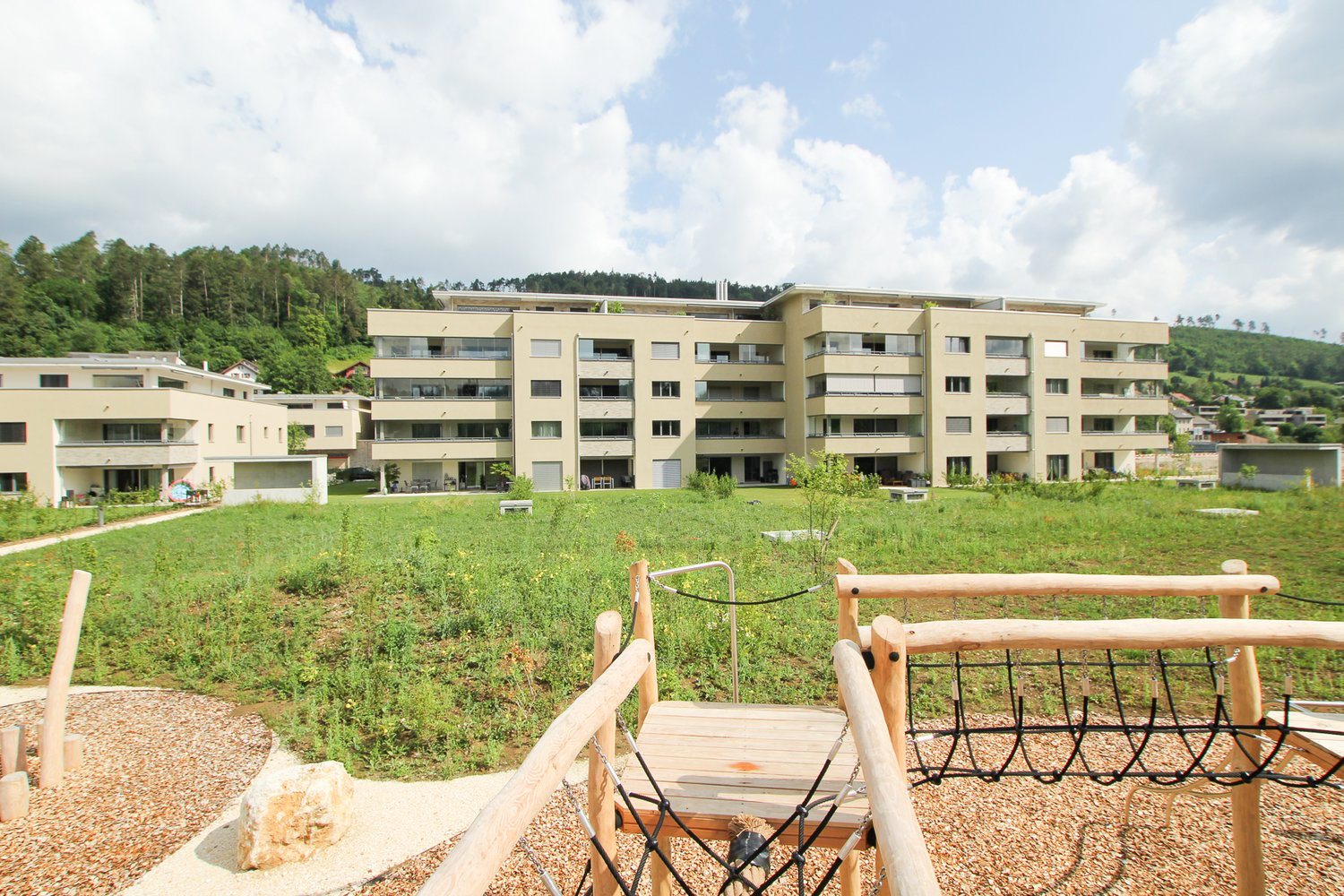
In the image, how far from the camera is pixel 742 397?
4428 centimetres

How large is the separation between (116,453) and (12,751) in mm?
35535

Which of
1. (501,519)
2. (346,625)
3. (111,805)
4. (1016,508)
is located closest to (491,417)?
(501,519)

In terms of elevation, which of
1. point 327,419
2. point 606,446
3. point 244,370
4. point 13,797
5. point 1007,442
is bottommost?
point 13,797

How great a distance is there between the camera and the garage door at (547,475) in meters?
39.1

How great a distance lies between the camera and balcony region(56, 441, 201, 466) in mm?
31219

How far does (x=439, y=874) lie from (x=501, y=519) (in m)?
18.4

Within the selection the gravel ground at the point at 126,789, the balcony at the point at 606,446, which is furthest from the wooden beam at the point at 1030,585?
the balcony at the point at 606,446

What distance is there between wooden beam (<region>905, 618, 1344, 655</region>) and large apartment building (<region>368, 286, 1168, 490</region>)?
35.3 meters

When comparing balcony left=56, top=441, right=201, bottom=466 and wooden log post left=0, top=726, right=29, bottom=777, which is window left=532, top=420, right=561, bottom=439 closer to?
balcony left=56, top=441, right=201, bottom=466

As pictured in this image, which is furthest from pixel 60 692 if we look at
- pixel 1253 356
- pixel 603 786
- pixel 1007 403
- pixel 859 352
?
pixel 1253 356

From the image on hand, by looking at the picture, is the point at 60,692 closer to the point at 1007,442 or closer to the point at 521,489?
the point at 521,489

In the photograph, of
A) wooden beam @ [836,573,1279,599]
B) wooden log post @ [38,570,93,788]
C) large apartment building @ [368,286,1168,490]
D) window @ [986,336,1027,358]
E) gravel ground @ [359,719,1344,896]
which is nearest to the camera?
wooden beam @ [836,573,1279,599]

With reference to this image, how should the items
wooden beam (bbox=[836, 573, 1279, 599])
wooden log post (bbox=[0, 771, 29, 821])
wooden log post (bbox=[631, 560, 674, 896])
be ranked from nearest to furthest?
1. wooden log post (bbox=[631, 560, 674, 896])
2. wooden beam (bbox=[836, 573, 1279, 599])
3. wooden log post (bbox=[0, 771, 29, 821])

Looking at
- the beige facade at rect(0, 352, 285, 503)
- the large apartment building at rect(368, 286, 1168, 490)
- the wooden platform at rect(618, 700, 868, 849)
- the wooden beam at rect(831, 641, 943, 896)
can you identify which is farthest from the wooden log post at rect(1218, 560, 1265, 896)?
the beige facade at rect(0, 352, 285, 503)
